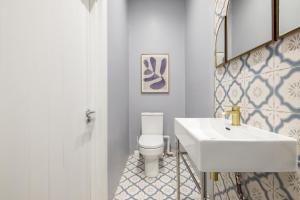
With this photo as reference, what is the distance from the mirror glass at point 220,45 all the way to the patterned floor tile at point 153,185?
1.30 metres

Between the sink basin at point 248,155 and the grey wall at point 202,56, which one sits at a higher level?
the grey wall at point 202,56

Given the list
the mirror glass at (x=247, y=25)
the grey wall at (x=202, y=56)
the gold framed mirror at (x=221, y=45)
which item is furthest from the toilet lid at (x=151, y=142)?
the mirror glass at (x=247, y=25)

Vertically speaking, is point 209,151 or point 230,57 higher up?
point 230,57

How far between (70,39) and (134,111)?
5.86 ft

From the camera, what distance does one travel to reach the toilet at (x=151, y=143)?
175cm

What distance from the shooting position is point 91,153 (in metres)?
1.12

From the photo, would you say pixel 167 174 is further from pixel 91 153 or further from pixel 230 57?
pixel 230 57

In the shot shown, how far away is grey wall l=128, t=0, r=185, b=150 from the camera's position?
254 centimetres

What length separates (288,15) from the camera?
64 cm

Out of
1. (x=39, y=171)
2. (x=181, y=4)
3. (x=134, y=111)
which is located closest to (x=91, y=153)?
(x=39, y=171)

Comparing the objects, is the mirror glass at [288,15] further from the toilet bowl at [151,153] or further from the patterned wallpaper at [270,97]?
the toilet bowl at [151,153]

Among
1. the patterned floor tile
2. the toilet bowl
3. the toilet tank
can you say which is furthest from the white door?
the toilet tank

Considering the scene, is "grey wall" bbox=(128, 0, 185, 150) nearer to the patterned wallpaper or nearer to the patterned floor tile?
the patterned floor tile

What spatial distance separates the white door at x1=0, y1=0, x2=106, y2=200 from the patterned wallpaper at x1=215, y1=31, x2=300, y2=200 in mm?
1026
